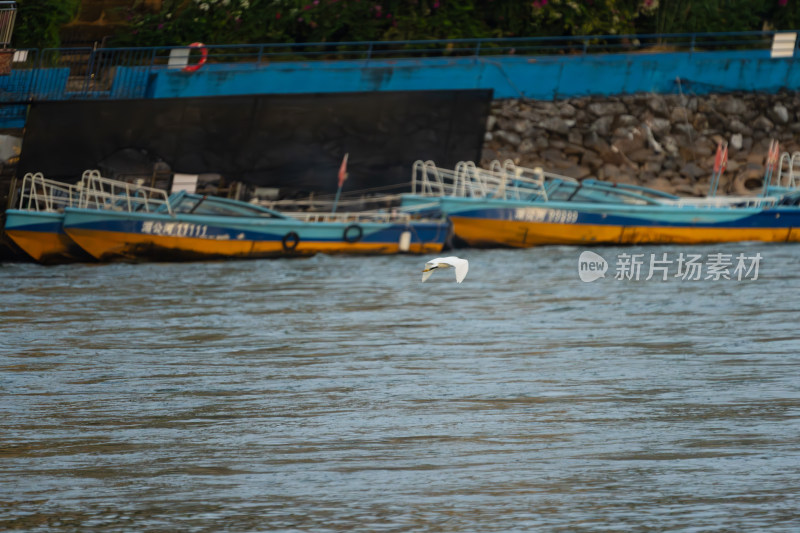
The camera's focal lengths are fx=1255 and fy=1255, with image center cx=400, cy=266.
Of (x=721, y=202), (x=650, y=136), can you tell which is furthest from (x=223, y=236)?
(x=650, y=136)

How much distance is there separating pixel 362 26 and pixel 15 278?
561 inches

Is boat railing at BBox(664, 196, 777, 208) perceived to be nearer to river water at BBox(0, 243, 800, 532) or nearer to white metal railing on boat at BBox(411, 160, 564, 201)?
white metal railing on boat at BBox(411, 160, 564, 201)

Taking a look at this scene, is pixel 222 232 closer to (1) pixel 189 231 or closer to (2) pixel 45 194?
(1) pixel 189 231

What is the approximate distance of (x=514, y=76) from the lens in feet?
104

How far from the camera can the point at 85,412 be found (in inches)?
384

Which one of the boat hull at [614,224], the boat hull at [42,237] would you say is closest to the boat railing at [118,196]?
the boat hull at [42,237]

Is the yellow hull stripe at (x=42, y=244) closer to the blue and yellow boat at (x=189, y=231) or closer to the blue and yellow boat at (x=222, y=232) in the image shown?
the blue and yellow boat at (x=189, y=231)

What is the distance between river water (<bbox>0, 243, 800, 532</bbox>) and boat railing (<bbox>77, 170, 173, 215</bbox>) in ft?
25.5

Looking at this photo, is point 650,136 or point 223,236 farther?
point 650,136

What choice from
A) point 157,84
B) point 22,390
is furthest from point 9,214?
point 22,390

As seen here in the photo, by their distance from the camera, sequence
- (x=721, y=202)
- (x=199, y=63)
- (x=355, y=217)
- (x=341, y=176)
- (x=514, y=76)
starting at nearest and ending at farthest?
(x=341, y=176), (x=355, y=217), (x=721, y=202), (x=199, y=63), (x=514, y=76)

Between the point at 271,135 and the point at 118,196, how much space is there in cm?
563

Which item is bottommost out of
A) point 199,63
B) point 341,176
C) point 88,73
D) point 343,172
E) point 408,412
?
point 408,412

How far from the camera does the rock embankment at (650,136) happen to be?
31.7 m
